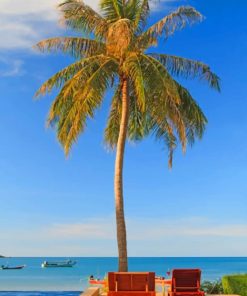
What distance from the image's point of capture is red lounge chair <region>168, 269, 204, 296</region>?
12.8m

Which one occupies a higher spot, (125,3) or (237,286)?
(125,3)

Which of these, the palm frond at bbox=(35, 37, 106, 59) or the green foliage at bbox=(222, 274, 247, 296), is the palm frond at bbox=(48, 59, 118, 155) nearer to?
the palm frond at bbox=(35, 37, 106, 59)

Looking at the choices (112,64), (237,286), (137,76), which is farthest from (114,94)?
(237,286)

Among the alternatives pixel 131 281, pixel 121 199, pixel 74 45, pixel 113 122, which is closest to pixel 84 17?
pixel 74 45

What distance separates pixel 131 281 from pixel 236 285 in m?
3.84

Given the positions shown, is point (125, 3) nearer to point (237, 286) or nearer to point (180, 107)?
point (180, 107)

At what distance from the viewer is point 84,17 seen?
1817 centimetres

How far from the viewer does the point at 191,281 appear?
13.0m

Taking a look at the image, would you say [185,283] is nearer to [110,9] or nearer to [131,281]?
[131,281]

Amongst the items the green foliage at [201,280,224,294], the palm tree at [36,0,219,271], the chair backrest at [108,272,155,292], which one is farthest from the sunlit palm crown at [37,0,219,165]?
the chair backrest at [108,272,155,292]

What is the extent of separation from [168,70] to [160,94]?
1.33m

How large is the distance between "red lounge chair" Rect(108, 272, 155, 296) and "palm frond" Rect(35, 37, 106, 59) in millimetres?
8684

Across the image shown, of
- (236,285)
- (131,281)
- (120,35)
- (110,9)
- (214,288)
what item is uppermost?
(110,9)

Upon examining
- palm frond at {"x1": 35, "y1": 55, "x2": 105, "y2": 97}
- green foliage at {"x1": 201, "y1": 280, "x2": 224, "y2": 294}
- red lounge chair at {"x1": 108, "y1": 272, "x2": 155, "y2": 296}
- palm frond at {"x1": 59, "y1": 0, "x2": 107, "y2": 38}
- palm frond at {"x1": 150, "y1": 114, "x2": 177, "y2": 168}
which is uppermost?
palm frond at {"x1": 59, "y1": 0, "x2": 107, "y2": 38}
